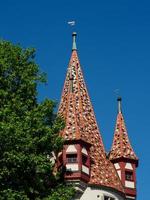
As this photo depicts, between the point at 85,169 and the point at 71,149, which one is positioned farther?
the point at 71,149

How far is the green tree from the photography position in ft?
85.4

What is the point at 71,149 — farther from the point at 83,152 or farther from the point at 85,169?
the point at 85,169

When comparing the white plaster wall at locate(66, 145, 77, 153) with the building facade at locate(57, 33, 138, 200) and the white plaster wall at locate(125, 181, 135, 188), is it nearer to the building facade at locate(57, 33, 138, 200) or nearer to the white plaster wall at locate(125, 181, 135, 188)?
the building facade at locate(57, 33, 138, 200)

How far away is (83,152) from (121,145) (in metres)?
4.13

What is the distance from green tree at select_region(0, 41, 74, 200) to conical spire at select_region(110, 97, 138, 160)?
752cm

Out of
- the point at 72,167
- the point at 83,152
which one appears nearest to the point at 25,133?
the point at 72,167

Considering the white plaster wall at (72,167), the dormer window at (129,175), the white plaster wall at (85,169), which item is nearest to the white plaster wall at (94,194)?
the white plaster wall at (85,169)

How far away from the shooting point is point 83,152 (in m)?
33.7

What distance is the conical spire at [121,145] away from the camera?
36.5 meters

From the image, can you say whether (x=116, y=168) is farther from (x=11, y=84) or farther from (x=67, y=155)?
(x=11, y=84)

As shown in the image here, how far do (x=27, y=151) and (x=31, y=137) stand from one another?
84cm

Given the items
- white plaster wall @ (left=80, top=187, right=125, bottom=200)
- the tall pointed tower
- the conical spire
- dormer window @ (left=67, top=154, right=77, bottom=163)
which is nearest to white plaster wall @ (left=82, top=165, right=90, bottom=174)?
the tall pointed tower

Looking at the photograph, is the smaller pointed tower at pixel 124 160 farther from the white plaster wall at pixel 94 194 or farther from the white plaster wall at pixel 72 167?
the white plaster wall at pixel 72 167

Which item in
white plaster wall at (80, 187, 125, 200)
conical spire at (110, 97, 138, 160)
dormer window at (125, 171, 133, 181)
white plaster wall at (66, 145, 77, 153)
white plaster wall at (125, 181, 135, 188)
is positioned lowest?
white plaster wall at (80, 187, 125, 200)
